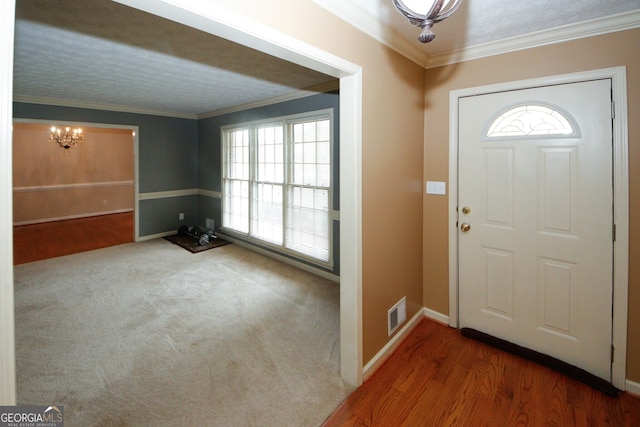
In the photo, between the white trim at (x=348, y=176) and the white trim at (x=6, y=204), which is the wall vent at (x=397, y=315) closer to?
the white trim at (x=348, y=176)

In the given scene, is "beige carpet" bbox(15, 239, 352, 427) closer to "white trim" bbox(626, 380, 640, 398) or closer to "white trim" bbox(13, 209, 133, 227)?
"white trim" bbox(626, 380, 640, 398)

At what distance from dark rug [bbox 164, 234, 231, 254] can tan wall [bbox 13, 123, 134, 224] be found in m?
2.46

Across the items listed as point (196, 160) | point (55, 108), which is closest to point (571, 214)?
point (196, 160)

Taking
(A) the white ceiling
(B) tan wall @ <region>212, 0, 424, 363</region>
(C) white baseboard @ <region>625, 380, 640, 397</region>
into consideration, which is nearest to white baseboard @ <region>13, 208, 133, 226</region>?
(A) the white ceiling

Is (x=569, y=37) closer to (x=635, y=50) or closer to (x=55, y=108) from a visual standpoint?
(x=635, y=50)

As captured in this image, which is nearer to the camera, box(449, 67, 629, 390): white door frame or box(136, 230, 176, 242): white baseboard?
box(449, 67, 629, 390): white door frame

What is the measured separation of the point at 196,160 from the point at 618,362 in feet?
21.8

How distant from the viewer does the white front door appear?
2070mm

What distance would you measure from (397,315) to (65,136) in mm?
8598

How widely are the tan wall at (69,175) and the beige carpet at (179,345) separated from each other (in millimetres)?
3851

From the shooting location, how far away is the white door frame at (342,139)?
0.77 metres

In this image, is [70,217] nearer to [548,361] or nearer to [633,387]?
[548,361]

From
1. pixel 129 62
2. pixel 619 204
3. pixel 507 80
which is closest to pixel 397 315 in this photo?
pixel 619 204

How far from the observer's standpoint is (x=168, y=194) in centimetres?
602
